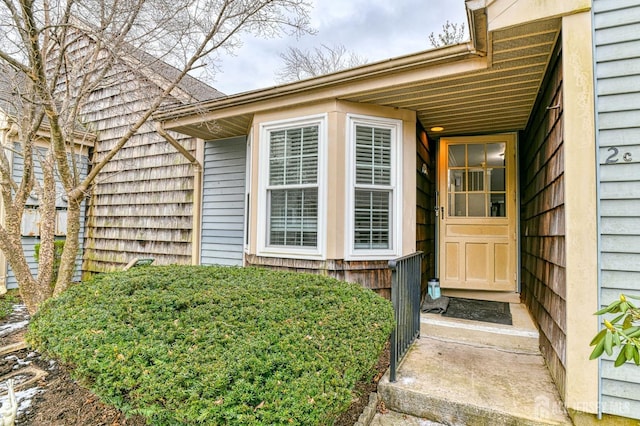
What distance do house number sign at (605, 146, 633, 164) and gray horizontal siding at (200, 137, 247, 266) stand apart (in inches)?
180

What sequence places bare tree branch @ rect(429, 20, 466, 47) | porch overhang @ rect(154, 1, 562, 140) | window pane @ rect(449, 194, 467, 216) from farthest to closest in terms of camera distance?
bare tree branch @ rect(429, 20, 466, 47) < window pane @ rect(449, 194, 467, 216) < porch overhang @ rect(154, 1, 562, 140)

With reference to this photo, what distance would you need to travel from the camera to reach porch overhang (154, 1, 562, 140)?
239 cm

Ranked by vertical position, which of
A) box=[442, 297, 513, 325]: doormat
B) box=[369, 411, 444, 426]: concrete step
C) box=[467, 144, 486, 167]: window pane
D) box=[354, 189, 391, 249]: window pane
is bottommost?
box=[369, 411, 444, 426]: concrete step

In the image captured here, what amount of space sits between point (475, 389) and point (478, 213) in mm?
2645

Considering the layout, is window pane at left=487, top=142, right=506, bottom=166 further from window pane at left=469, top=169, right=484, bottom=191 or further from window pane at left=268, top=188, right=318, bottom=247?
window pane at left=268, top=188, right=318, bottom=247

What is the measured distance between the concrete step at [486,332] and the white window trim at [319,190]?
1312 millimetres

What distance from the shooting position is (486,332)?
3086 millimetres

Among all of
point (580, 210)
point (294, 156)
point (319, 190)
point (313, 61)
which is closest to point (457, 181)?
point (319, 190)

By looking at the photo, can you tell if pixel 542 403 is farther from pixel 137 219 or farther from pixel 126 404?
pixel 137 219

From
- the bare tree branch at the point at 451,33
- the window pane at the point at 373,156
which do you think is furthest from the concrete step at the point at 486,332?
the bare tree branch at the point at 451,33

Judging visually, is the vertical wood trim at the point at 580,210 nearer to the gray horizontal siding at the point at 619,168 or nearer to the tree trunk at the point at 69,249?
the gray horizontal siding at the point at 619,168

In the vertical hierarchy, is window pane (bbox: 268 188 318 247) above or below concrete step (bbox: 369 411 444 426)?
above

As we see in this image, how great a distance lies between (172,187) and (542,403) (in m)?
A: 6.00

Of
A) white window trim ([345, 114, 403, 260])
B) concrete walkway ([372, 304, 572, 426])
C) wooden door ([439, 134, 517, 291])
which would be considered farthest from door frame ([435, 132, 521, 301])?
white window trim ([345, 114, 403, 260])
